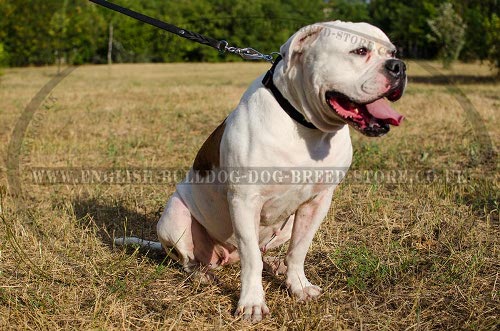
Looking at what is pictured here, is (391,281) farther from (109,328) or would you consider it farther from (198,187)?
(109,328)

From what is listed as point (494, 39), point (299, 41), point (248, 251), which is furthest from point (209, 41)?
point (494, 39)

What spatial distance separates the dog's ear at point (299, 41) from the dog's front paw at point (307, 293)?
118cm

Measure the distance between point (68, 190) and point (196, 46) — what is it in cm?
3221

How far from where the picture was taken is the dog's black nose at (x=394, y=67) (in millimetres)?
2576

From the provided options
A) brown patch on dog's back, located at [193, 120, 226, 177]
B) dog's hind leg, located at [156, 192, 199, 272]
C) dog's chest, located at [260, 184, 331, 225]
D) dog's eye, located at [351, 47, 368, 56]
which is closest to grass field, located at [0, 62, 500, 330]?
dog's hind leg, located at [156, 192, 199, 272]

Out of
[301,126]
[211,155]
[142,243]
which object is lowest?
[142,243]

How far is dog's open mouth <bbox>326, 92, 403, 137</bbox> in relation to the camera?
263 centimetres

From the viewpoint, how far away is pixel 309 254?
3.65 metres

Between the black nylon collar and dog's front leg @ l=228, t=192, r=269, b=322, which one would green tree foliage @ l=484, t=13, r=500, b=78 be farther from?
dog's front leg @ l=228, t=192, r=269, b=322

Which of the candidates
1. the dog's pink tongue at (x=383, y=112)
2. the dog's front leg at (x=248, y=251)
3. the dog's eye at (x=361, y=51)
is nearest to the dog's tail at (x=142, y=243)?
the dog's front leg at (x=248, y=251)

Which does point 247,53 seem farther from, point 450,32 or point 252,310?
point 450,32

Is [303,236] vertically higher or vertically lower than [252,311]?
higher

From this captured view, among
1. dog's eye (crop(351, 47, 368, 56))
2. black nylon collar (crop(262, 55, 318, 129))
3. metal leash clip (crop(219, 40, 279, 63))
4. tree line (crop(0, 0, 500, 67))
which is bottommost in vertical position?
tree line (crop(0, 0, 500, 67))

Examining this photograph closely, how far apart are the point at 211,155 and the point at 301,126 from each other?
639 mm
